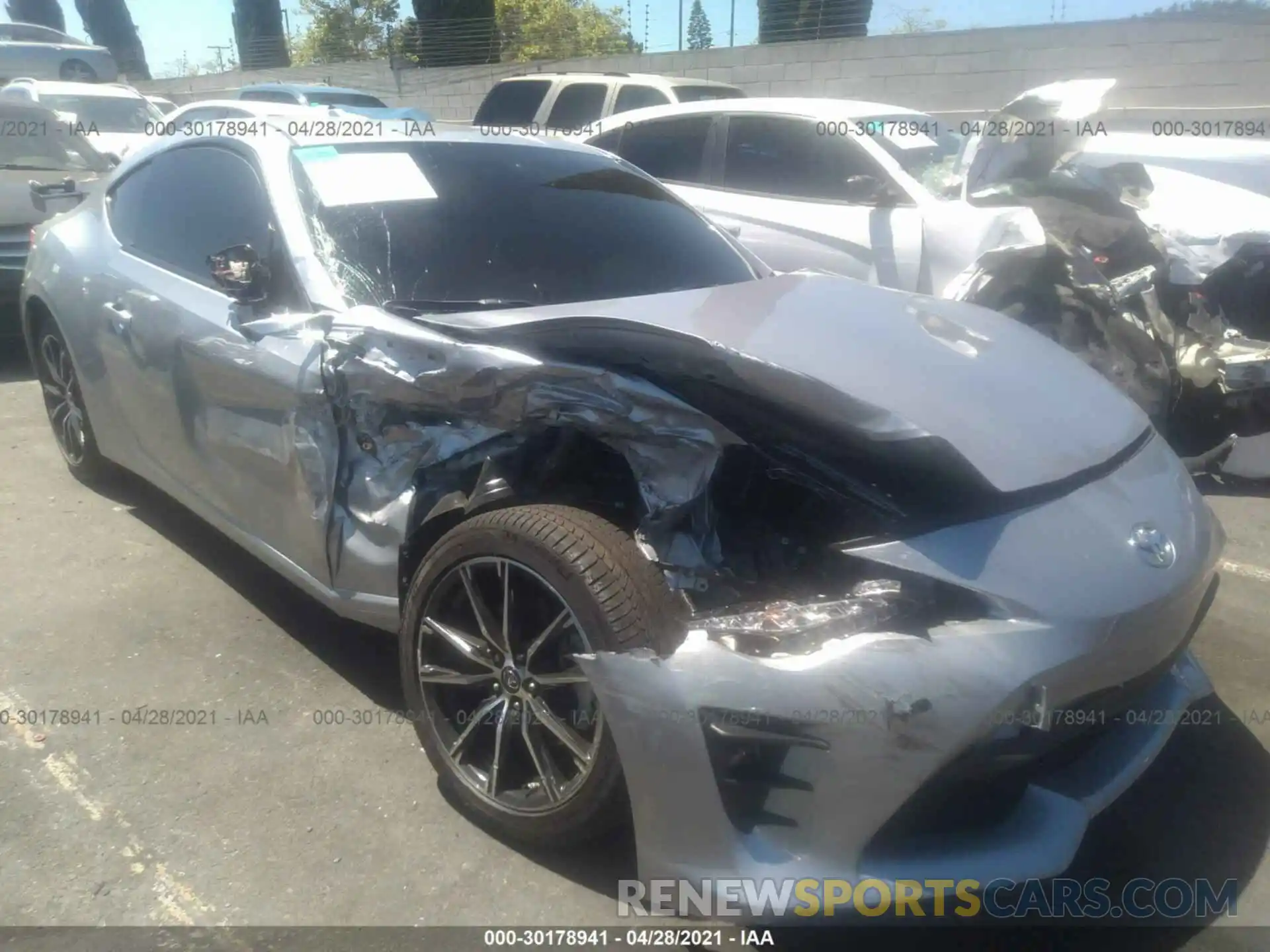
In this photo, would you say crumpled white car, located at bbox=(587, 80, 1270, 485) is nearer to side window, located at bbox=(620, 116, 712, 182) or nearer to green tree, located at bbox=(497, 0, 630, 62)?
side window, located at bbox=(620, 116, 712, 182)

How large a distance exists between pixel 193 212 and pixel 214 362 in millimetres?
838

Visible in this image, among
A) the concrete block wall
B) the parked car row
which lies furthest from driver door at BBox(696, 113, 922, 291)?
the parked car row

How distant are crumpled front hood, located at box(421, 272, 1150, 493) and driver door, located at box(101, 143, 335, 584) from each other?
569 mm

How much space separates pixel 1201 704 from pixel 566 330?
2.24 metres

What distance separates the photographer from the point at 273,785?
2.92 meters

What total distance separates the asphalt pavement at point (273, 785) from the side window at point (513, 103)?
8.60 meters

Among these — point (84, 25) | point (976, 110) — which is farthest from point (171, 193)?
point (84, 25)

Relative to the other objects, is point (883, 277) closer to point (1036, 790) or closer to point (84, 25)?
point (1036, 790)

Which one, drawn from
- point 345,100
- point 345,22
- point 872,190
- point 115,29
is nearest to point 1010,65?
point 345,100

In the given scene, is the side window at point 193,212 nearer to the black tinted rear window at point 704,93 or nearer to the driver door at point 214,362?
the driver door at point 214,362

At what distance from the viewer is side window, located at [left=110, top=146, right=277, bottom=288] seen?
141 inches

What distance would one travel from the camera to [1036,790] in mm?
2209

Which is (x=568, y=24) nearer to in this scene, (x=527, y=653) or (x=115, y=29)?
(x=115, y=29)

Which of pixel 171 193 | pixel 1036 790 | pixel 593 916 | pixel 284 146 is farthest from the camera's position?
pixel 171 193
